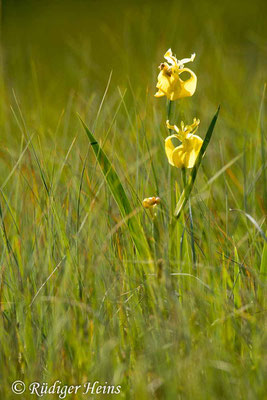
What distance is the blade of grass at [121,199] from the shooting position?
3.63 feet

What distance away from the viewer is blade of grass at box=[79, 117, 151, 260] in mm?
1107

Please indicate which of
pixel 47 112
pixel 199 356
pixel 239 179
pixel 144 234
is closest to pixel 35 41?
pixel 47 112

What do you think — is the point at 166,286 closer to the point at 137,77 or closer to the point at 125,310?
the point at 125,310

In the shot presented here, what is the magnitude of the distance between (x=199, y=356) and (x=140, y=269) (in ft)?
0.95
